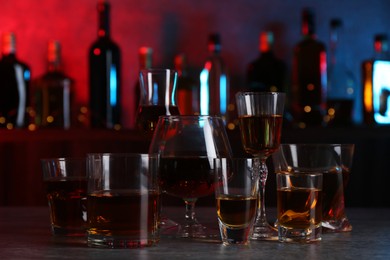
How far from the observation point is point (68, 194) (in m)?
0.99

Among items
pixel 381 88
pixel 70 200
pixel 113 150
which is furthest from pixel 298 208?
pixel 381 88

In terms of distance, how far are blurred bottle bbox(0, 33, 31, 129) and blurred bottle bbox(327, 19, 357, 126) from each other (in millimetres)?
920

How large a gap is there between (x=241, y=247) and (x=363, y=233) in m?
0.22

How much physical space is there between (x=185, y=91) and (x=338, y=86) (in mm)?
483

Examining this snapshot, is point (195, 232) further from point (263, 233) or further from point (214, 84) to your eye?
point (214, 84)

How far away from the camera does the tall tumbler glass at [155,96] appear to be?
3.81 ft

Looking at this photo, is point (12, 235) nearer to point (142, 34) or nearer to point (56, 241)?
point (56, 241)

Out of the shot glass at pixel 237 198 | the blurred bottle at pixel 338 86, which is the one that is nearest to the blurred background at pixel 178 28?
the blurred bottle at pixel 338 86

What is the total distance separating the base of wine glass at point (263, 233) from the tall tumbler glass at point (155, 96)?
0.80 ft

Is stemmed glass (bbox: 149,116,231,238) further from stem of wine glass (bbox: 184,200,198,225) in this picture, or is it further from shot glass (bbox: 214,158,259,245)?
shot glass (bbox: 214,158,259,245)

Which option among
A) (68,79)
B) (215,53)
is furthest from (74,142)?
(215,53)

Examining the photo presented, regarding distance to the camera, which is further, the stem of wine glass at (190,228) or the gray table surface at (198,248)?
the stem of wine glass at (190,228)

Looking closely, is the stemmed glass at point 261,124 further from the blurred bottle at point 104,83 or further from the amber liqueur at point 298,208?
the blurred bottle at point 104,83

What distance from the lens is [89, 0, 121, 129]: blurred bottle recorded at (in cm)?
227
